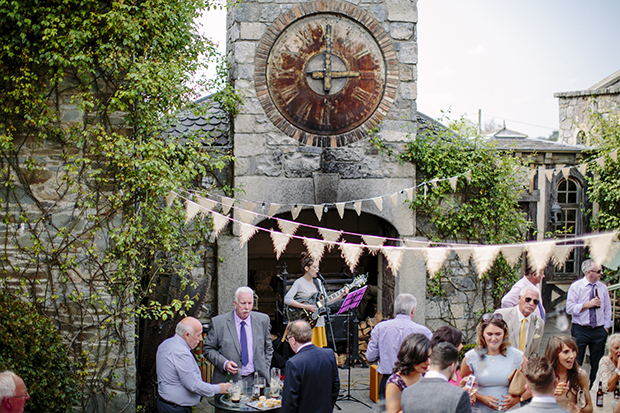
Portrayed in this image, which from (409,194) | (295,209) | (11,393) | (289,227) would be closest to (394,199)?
(409,194)

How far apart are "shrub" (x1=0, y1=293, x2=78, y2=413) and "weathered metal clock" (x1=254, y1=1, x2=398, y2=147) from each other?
365 cm

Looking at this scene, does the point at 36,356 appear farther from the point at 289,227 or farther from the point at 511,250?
the point at 511,250

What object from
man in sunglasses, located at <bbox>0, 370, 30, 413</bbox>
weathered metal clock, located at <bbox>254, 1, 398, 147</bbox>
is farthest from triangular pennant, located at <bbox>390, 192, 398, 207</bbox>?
man in sunglasses, located at <bbox>0, 370, 30, 413</bbox>

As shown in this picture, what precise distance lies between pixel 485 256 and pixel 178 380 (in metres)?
2.68

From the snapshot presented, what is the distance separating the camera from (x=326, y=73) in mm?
7094

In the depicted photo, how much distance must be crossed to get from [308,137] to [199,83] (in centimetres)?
155

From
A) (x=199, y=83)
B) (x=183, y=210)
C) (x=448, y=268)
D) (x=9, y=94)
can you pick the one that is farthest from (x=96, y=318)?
(x=448, y=268)

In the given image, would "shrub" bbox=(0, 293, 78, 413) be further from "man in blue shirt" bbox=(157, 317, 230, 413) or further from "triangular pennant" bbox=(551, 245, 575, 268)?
"triangular pennant" bbox=(551, 245, 575, 268)

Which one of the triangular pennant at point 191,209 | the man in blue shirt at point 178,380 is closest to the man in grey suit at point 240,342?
the man in blue shirt at point 178,380

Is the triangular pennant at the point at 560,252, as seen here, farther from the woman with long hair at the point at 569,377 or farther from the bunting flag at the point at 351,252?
the bunting flag at the point at 351,252

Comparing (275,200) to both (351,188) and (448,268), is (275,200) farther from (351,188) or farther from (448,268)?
(448,268)

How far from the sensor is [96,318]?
5367mm

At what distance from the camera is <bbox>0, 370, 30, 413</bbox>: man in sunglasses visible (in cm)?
327

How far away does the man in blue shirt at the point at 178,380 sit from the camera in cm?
442
